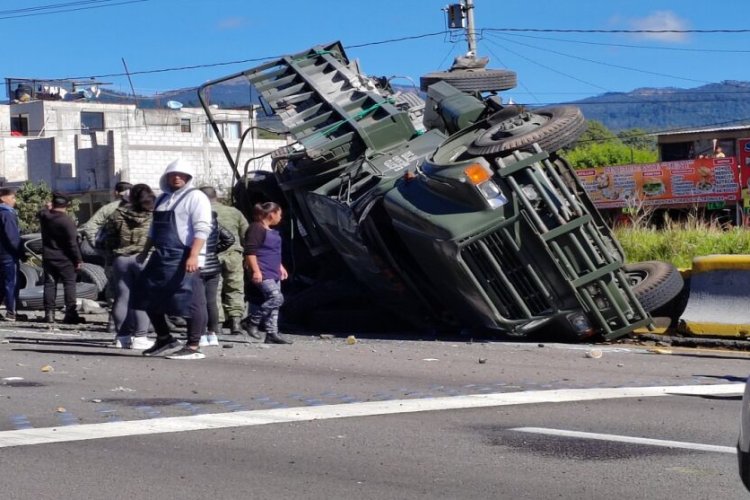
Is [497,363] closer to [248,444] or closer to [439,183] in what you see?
[439,183]

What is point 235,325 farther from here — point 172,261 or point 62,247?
point 62,247

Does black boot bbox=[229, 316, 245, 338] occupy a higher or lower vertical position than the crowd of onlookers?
lower

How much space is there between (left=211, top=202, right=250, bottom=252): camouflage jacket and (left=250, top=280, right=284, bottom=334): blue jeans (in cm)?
94

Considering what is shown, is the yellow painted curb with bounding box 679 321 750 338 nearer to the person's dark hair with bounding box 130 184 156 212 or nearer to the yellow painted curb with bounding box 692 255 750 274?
the yellow painted curb with bounding box 692 255 750 274

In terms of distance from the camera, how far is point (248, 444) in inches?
247

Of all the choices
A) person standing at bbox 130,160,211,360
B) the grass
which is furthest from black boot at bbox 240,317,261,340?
the grass

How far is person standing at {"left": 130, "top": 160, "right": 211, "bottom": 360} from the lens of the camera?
977 cm

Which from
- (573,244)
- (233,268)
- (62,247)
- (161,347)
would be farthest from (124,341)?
(573,244)

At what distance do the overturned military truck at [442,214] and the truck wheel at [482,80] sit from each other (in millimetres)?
27

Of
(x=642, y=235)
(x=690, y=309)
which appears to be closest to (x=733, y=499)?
(x=690, y=309)

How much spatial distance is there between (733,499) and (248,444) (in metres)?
2.52

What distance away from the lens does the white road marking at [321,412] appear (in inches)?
257

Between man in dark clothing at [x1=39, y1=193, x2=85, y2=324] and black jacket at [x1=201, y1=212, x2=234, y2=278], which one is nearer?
black jacket at [x1=201, y1=212, x2=234, y2=278]

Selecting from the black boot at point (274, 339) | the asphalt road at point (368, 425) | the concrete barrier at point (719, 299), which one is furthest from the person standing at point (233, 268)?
the concrete barrier at point (719, 299)
